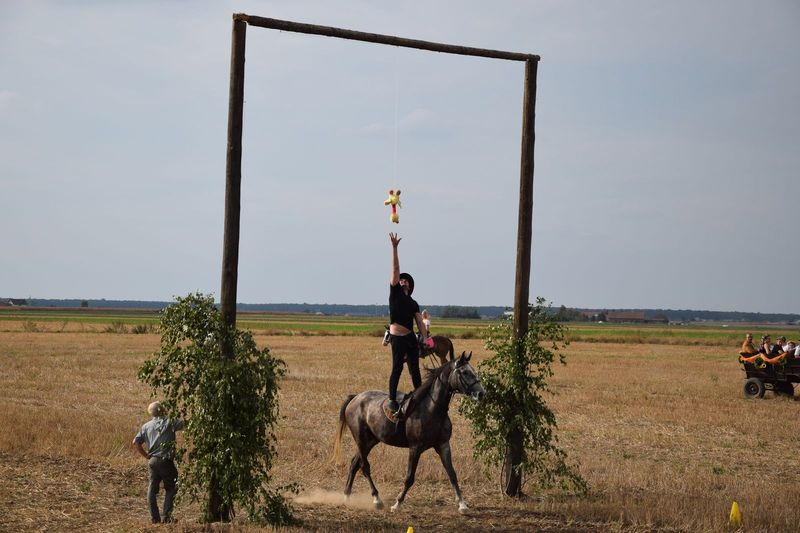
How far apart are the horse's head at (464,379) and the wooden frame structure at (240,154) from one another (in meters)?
1.78

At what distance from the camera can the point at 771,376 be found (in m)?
26.9

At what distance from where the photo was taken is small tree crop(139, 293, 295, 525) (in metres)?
10.7

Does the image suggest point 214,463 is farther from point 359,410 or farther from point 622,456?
point 622,456

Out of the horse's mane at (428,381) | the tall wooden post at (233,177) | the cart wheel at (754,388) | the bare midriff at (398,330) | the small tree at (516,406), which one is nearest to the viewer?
the tall wooden post at (233,177)

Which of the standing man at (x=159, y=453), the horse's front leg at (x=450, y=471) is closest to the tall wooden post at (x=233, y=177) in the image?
the standing man at (x=159, y=453)

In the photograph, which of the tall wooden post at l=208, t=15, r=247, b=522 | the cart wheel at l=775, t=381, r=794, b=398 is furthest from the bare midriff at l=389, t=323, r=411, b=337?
the cart wheel at l=775, t=381, r=794, b=398

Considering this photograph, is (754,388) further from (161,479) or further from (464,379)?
(161,479)

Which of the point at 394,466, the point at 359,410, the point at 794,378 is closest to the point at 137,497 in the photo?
the point at 359,410

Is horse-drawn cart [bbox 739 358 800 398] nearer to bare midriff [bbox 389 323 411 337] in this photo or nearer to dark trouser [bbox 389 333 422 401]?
dark trouser [bbox 389 333 422 401]

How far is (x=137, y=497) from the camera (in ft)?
41.0

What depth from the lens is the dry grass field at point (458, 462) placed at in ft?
37.3

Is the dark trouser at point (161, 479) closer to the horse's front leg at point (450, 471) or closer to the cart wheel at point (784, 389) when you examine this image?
the horse's front leg at point (450, 471)

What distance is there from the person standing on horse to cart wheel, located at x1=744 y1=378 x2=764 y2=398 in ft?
59.8

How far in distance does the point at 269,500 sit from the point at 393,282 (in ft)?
10.6
